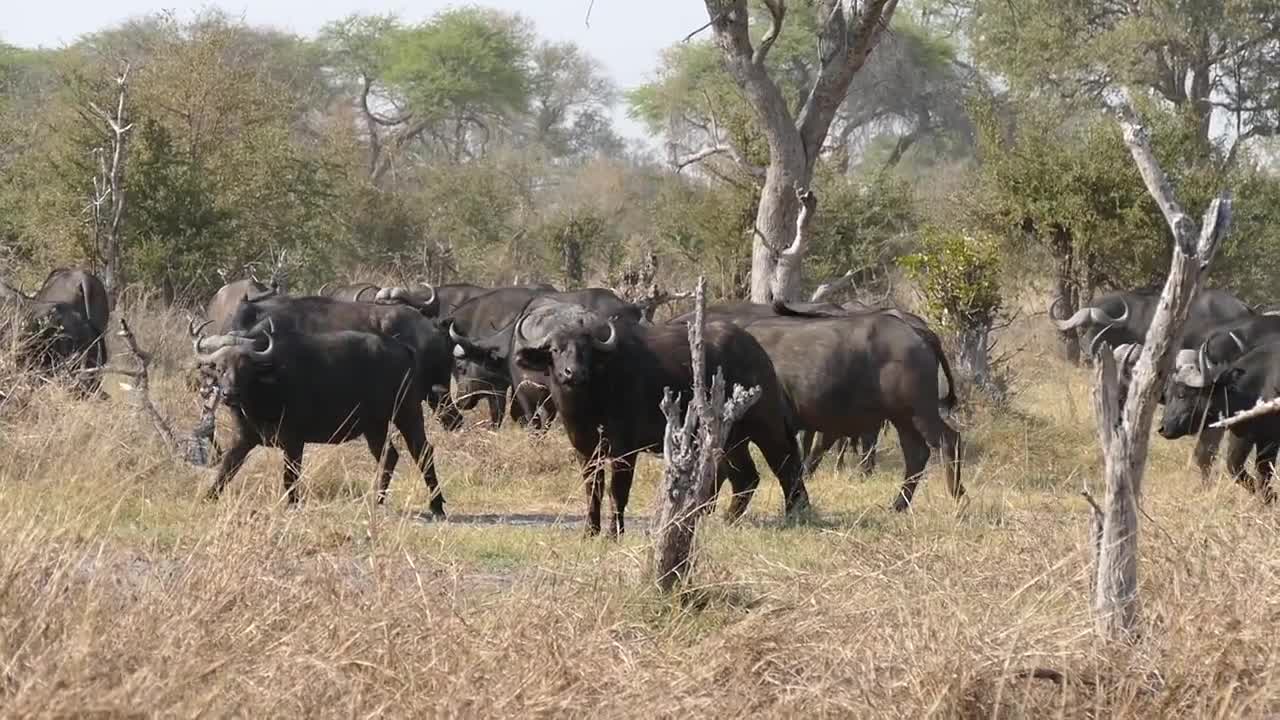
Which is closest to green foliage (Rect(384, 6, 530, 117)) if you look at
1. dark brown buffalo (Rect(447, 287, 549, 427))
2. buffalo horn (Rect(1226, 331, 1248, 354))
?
dark brown buffalo (Rect(447, 287, 549, 427))

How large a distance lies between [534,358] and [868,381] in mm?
2089

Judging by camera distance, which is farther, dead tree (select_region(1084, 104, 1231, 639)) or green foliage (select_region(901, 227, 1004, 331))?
green foliage (select_region(901, 227, 1004, 331))

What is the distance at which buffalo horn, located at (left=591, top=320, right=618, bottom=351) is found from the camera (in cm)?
856

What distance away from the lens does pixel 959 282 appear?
14.1m

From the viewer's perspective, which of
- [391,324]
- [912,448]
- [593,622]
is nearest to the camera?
[593,622]

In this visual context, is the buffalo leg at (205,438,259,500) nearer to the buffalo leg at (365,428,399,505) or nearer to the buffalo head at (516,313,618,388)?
the buffalo leg at (365,428,399,505)

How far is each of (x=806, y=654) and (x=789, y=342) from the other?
4.77 meters

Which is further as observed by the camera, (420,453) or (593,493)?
(420,453)

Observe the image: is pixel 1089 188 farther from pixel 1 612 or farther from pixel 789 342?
pixel 1 612

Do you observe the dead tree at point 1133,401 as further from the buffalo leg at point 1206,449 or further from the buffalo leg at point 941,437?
the buffalo leg at point 1206,449

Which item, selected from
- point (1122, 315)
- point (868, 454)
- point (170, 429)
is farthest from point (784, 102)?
point (170, 429)

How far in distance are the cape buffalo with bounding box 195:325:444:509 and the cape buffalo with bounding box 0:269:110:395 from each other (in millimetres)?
1317

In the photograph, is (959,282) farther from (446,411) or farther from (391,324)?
(391,324)

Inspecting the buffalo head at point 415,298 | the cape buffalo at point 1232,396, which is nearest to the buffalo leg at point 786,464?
the cape buffalo at point 1232,396
